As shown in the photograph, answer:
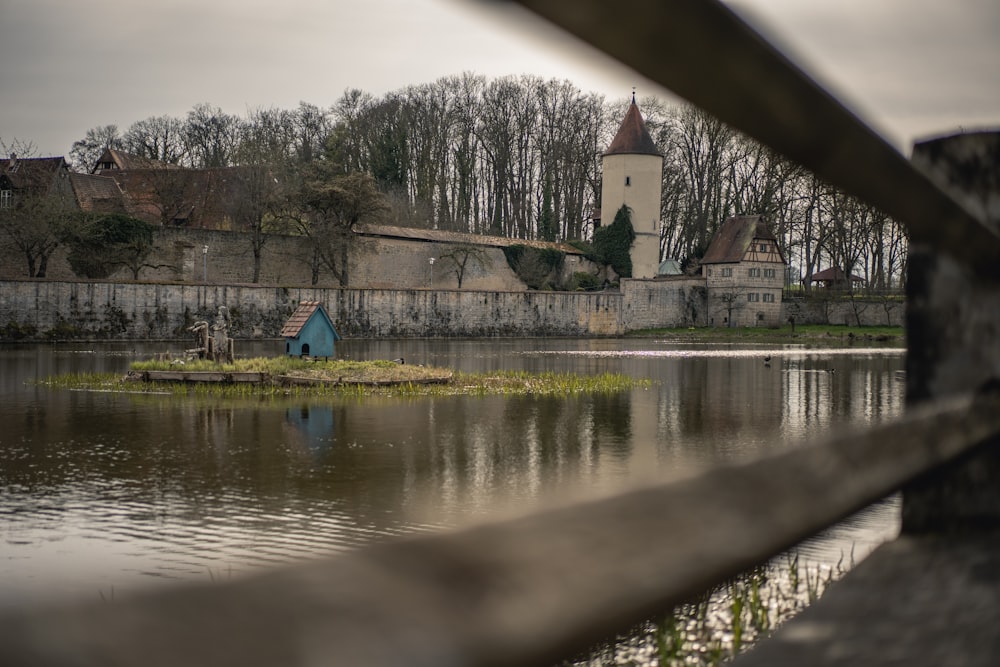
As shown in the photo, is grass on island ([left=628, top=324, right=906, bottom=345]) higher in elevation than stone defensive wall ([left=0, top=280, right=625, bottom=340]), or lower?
lower

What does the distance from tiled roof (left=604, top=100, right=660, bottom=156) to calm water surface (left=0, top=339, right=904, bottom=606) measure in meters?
41.2

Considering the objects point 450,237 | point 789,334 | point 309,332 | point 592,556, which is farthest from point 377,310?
point 592,556

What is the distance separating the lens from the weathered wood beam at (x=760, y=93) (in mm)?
581

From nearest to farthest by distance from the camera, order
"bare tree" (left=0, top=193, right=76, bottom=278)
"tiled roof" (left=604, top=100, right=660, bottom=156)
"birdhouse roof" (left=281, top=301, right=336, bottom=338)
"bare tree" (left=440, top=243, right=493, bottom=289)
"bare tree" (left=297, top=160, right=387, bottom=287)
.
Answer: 1. "birdhouse roof" (left=281, top=301, right=336, bottom=338)
2. "bare tree" (left=0, top=193, right=76, bottom=278)
3. "bare tree" (left=297, top=160, right=387, bottom=287)
4. "bare tree" (left=440, top=243, right=493, bottom=289)
5. "tiled roof" (left=604, top=100, right=660, bottom=156)

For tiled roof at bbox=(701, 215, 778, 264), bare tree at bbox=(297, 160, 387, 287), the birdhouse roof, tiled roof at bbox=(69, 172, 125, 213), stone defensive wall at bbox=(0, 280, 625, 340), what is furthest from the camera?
tiled roof at bbox=(701, 215, 778, 264)

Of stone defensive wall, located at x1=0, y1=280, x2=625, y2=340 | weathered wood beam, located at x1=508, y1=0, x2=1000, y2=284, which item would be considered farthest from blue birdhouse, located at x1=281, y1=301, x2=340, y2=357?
weathered wood beam, located at x1=508, y1=0, x2=1000, y2=284

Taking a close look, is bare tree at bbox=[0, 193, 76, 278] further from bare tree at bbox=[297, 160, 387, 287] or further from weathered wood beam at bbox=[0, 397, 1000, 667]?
weathered wood beam at bbox=[0, 397, 1000, 667]

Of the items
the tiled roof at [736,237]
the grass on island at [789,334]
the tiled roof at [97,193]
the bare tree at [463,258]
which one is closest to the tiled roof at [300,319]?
the tiled roof at [97,193]

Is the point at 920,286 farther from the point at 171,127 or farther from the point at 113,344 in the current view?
the point at 171,127

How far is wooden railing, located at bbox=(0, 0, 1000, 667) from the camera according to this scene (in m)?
0.41

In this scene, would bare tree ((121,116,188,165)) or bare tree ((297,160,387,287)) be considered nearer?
bare tree ((297,160,387,287))

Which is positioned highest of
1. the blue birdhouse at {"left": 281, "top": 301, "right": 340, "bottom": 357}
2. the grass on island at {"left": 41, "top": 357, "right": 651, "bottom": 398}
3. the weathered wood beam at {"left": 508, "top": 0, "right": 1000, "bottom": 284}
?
the weathered wood beam at {"left": 508, "top": 0, "right": 1000, "bottom": 284}

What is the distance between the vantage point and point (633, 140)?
212ft

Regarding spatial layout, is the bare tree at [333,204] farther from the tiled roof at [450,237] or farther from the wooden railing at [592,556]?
the wooden railing at [592,556]
